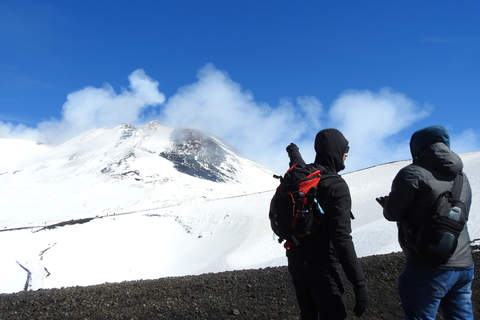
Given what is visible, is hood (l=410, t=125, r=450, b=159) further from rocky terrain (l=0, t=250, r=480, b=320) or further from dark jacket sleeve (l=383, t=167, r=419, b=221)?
rocky terrain (l=0, t=250, r=480, b=320)

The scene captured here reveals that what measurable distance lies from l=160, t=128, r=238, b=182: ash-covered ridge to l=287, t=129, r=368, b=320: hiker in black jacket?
87948mm

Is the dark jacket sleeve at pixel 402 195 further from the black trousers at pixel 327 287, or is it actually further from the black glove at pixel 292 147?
the black glove at pixel 292 147

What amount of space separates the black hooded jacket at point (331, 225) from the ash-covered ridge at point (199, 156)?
87.9m

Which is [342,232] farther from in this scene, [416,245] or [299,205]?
[416,245]

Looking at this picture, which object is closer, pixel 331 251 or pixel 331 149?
pixel 331 251

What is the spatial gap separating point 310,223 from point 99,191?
6629 cm

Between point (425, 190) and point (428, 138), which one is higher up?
point (428, 138)

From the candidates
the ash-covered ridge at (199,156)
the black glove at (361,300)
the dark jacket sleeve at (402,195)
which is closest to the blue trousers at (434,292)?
the black glove at (361,300)

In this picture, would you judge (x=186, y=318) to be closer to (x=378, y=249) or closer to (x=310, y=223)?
(x=310, y=223)

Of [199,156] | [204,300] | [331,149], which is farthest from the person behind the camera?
[199,156]

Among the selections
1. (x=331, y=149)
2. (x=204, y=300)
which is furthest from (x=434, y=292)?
(x=204, y=300)

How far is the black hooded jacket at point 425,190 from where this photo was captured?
9.91 feet

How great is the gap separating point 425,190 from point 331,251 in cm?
91

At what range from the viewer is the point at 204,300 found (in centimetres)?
633
